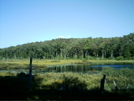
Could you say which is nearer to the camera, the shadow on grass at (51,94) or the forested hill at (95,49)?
the shadow on grass at (51,94)

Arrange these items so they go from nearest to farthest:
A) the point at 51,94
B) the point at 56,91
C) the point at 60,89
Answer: the point at 51,94, the point at 56,91, the point at 60,89

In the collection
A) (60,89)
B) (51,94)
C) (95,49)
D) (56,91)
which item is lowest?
(60,89)

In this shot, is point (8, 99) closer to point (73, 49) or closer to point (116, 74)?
point (116, 74)

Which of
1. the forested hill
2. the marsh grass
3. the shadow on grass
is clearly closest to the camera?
the shadow on grass

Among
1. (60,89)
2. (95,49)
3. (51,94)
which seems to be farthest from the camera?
(95,49)

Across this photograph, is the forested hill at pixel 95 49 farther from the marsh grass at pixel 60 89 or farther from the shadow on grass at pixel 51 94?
the shadow on grass at pixel 51 94

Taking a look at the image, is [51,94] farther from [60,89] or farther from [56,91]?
[60,89]

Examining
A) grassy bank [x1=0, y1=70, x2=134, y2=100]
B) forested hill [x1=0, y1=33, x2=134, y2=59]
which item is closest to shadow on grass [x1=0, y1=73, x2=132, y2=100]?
grassy bank [x1=0, y1=70, x2=134, y2=100]

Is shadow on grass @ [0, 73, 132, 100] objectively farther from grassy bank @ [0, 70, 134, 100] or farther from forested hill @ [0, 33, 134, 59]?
forested hill @ [0, 33, 134, 59]

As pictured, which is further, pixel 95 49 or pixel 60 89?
pixel 95 49

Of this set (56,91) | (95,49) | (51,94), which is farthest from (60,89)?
(95,49)

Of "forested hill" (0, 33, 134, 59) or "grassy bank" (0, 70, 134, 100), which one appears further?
"forested hill" (0, 33, 134, 59)

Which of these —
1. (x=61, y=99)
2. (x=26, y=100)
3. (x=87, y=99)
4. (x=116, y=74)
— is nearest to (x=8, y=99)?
(x=26, y=100)

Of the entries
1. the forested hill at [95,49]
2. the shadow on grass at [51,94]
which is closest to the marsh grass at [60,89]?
the shadow on grass at [51,94]
